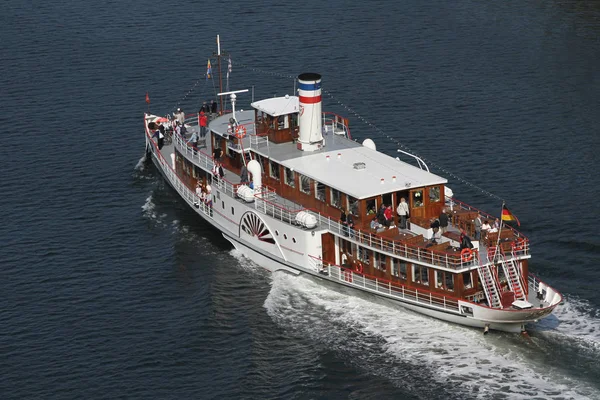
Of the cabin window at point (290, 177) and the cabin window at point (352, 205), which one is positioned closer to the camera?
the cabin window at point (352, 205)

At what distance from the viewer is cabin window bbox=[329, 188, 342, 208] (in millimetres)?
70062

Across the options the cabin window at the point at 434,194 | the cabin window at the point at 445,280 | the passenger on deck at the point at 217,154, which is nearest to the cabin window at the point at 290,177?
the passenger on deck at the point at 217,154

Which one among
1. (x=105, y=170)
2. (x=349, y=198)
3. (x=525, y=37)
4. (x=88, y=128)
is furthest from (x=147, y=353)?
(x=525, y=37)

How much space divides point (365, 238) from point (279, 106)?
47.2 feet

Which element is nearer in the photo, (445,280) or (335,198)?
(445,280)

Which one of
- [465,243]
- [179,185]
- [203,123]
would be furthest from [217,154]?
[465,243]

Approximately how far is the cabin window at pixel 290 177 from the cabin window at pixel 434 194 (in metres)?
9.45

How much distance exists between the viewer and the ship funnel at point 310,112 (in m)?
74.8

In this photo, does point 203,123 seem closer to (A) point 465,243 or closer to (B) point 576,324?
(A) point 465,243

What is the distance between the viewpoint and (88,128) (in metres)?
98.8

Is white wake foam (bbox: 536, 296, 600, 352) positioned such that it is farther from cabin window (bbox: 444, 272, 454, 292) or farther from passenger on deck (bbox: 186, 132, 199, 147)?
passenger on deck (bbox: 186, 132, 199, 147)

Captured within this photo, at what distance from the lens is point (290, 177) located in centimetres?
7419

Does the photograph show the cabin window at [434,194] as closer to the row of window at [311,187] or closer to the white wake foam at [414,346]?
the row of window at [311,187]

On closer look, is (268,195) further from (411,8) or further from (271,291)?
(411,8)
